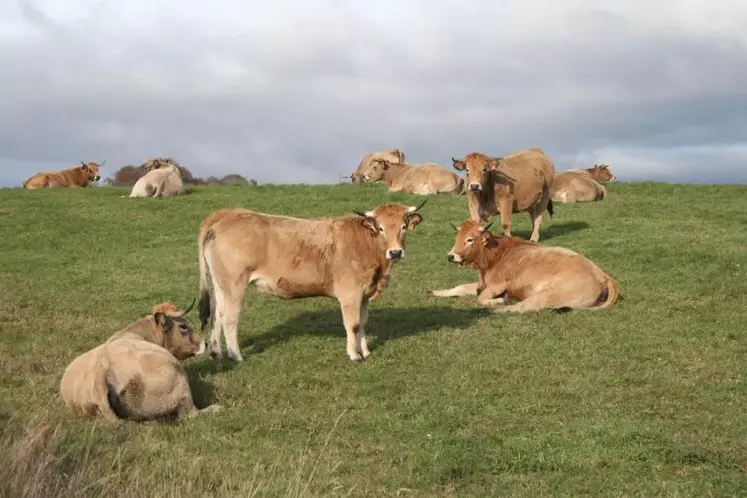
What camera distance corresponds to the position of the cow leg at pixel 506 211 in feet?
61.6

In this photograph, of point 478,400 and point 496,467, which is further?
point 478,400

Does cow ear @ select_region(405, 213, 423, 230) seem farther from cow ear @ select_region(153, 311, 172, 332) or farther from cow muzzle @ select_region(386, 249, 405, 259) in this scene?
cow ear @ select_region(153, 311, 172, 332)

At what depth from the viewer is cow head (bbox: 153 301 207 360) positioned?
32.6ft

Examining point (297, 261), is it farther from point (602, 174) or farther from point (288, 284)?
point (602, 174)

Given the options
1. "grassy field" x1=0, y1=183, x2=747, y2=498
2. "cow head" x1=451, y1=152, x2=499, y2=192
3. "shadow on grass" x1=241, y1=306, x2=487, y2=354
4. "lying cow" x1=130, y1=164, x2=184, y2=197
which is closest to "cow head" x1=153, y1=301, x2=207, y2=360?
"grassy field" x1=0, y1=183, x2=747, y2=498

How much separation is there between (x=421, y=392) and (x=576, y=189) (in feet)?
61.1

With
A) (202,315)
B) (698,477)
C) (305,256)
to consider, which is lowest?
(698,477)

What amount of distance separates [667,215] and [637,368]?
14.0 m

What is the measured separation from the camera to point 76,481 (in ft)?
20.3

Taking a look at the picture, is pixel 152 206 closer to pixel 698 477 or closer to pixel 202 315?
pixel 202 315

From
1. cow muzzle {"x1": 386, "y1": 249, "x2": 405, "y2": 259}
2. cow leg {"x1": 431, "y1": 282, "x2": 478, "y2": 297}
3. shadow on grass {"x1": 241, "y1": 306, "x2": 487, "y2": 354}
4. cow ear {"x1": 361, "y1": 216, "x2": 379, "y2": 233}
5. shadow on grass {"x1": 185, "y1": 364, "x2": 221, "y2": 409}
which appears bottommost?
shadow on grass {"x1": 185, "y1": 364, "x2": 221, "y2": 409}

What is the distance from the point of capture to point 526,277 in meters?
13.3

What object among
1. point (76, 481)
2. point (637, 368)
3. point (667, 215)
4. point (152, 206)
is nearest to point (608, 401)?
point (637, 368)

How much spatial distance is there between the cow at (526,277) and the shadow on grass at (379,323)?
66 centimetres
